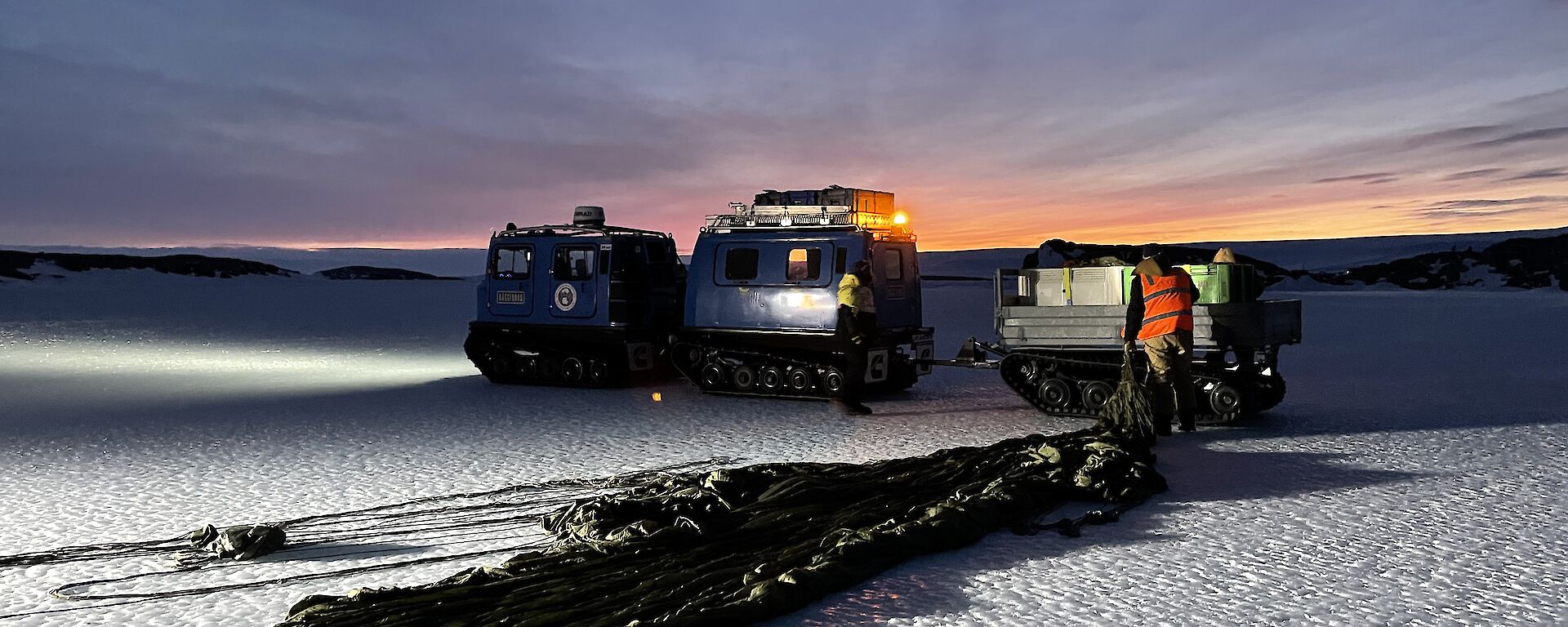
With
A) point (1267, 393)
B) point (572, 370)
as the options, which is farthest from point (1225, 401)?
point (572, 370)

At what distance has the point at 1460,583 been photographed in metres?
5.75

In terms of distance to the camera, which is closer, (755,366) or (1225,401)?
(1225,401)

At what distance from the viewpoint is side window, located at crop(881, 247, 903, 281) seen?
588 inches

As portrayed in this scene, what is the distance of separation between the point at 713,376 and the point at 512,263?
13.3ft

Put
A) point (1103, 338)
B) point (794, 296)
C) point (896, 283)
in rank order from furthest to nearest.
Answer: point (896, 283)
point (794, 296)
point (1103, 338)

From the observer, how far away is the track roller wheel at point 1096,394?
12227 millimetres

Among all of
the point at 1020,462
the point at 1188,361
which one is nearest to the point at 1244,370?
the point at 1188,361

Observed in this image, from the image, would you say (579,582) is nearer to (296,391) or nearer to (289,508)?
(289,508)

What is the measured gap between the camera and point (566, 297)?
16.5 meters

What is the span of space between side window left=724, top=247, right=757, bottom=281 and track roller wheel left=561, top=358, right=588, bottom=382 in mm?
2659

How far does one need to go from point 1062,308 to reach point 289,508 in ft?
26.2

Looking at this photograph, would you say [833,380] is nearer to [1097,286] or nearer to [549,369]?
[1097,286]

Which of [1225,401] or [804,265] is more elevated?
[804,265]

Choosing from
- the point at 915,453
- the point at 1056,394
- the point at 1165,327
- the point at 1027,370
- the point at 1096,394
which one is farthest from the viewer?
the point at 1027,370
